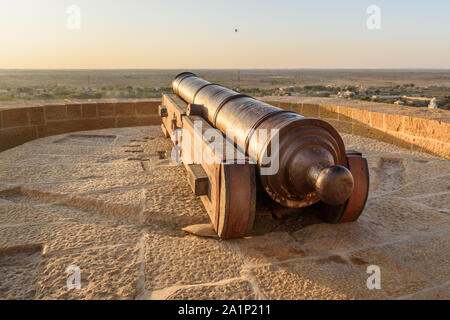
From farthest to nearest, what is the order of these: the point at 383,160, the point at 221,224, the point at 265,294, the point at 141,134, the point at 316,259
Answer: the point at 141,134 → the point at 383,160 → the point at 221,224 → the point at 316,259 → the point at 265,294

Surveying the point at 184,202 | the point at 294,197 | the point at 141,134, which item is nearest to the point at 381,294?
the point at 294,197

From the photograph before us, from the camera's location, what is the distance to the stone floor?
7.00 ft

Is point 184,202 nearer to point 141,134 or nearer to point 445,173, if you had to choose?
point 445,173

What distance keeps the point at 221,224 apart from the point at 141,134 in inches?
193

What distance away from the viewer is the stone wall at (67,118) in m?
6.07

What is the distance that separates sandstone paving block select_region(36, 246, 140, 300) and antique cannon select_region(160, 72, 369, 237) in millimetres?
711

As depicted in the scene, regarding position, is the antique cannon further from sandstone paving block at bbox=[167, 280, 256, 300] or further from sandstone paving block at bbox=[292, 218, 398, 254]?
sandstone paving block at bbox=[167, 280, 256, 300]

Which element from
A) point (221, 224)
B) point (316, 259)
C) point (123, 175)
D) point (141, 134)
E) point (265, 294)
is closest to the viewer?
point (265, 294)

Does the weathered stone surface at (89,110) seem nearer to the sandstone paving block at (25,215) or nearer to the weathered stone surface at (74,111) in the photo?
the weathered stone surface at (74,111)

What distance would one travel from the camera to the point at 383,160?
5242mm

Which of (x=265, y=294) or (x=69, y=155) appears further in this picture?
(x=69, y=155)

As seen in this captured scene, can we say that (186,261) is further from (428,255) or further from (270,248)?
(428,255)

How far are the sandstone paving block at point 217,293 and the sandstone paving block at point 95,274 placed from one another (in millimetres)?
274

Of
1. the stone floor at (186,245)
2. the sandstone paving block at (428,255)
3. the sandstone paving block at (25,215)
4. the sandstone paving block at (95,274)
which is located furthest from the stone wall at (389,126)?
the sandstone paving block at (25,215)
